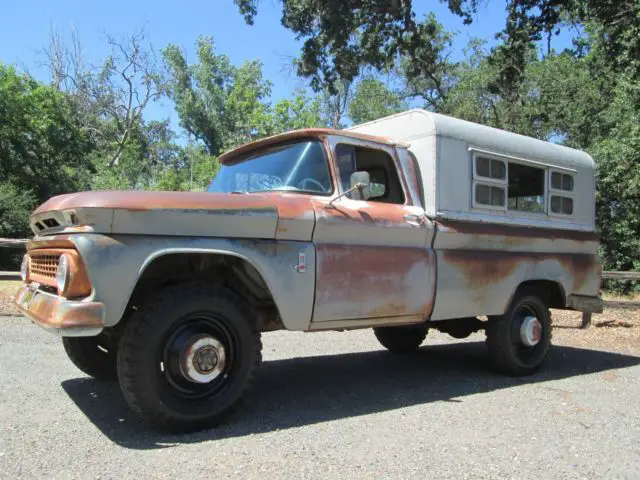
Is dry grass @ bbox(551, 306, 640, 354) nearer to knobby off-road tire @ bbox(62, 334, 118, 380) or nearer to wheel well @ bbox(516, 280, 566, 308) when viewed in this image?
wheel well @ bbox(516, 280, 566, 308)

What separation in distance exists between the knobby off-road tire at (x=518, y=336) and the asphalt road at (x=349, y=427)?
0.17 meters

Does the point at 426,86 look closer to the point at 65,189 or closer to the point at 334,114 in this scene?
the point at 334,114

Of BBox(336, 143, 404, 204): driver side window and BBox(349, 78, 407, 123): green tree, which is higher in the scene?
BBox(349, 78, 407, 123): green tree

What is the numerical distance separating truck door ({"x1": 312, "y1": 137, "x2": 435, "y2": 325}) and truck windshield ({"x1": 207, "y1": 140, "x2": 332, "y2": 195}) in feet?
0.50

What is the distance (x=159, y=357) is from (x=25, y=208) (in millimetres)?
19601

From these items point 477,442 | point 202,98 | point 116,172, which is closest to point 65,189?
point 116,172

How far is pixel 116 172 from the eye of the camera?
33.2 metres

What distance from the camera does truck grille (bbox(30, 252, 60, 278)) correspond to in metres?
3.80

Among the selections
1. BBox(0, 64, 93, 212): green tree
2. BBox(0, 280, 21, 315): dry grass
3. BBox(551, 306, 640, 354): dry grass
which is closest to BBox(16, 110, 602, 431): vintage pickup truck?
BBox(551, 306, 640, 354): dry grass

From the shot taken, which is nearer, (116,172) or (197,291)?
(197,291)

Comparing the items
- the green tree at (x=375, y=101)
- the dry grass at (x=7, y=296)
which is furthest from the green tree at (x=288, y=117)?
the dry grass at (x=7, y=296)

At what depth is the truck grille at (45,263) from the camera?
3.80m

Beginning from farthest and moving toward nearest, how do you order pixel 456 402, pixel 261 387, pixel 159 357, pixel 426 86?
pixel 426 86 → pixel 261 387 → pixel 456 402 → pixel 159 357

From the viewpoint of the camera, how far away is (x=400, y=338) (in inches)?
278
